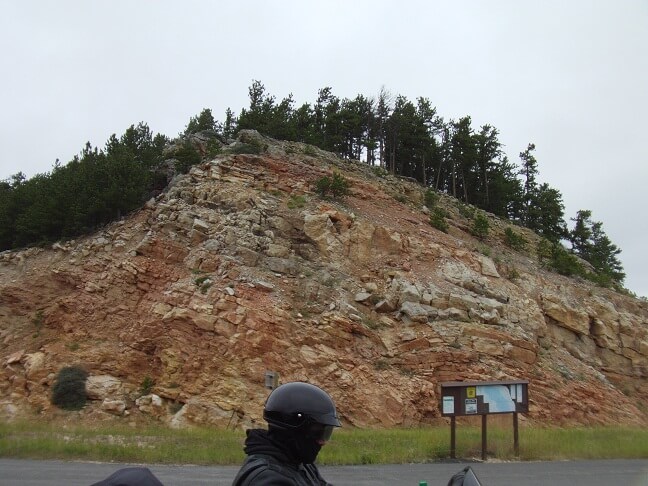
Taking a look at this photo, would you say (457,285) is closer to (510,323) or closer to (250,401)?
(510,323)

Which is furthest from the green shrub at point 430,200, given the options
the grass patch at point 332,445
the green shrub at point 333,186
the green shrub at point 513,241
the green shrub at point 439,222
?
the grass patch at point 332,445

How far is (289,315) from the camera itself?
24609 millimetres

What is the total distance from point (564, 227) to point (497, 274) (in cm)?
2999

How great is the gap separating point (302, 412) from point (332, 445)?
1372 cm

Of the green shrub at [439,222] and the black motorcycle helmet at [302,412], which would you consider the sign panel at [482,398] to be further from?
the green shrub at [439,222]

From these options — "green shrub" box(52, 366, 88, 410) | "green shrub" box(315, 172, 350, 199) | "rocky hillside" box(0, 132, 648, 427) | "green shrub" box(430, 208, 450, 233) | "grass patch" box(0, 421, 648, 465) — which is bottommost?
"grass patch" box(0, 421, 648, 465)

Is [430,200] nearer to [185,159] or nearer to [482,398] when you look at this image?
[185,159]

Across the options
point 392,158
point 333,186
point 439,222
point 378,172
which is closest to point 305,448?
point 333,186

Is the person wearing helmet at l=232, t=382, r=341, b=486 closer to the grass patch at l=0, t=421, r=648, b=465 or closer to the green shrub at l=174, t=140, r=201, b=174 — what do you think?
the grass patch at l=0, t=421, r=648, b=465

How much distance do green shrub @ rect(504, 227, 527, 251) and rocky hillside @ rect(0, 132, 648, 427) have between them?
4.04 metres

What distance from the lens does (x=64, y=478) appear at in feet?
37.4

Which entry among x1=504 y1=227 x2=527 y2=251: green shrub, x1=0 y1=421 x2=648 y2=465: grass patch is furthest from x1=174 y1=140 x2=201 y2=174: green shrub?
x1=504 y1=227 x2=527 y2=251: green shrub

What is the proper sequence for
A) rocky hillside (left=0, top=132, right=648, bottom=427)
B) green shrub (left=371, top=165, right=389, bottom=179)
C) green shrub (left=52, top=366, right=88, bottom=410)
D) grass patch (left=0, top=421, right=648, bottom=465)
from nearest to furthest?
1. grass patch (left=0, top=421, right=648, bottom=465)
2. green shrub (left=52, top=366, right=88, bottom=410)
3. rocky hillside (left=0, top=132, right=648, bottom=427)
4. green shrub (left=371, top=165, right=389, bottom=179)

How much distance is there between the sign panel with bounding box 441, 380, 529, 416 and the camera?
1664cm
